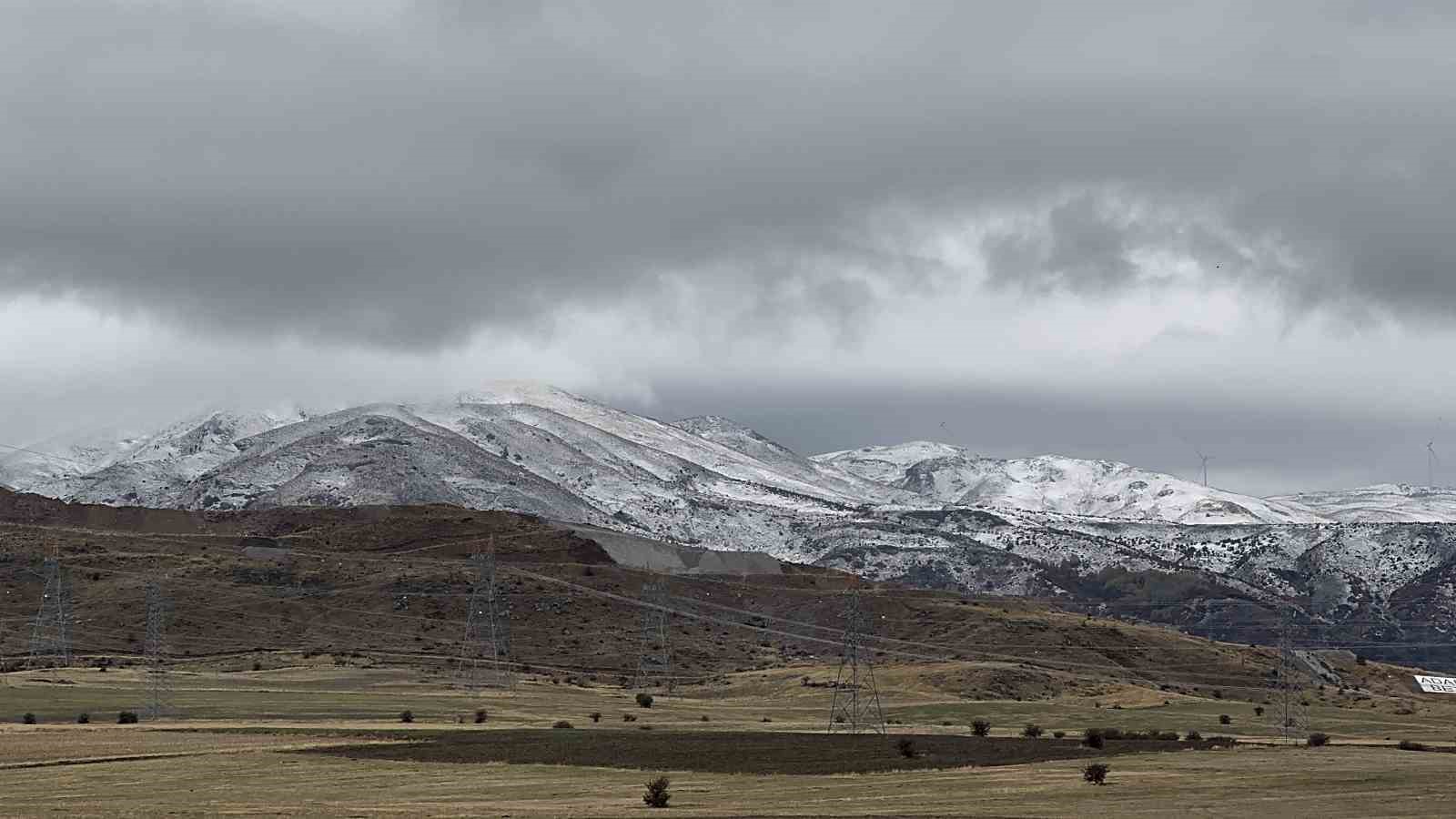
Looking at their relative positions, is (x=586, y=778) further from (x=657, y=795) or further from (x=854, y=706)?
(x=854, y=706)

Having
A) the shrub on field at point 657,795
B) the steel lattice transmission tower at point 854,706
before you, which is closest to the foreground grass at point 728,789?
the shrub on field at point 657,795

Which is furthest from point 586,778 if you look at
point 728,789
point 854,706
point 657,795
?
point 854,706

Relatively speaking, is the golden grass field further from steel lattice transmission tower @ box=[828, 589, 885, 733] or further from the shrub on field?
steel lattice transmission tower @ box=[828, 589, 885, 733]

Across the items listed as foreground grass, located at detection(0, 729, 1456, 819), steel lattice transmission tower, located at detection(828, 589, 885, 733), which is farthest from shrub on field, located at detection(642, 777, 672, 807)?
steel lattice transmission tower, located at detection(828, 589, 885, 733)

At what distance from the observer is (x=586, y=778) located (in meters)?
96.6

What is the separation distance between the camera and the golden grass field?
80062mm

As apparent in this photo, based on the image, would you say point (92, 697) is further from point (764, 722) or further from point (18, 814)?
point (18, 814)

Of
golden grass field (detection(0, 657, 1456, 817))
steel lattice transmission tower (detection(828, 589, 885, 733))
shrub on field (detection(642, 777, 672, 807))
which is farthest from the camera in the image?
steel lattice transmission tower (detection(828, 589, 885, 733))

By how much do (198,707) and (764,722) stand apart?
45383mm

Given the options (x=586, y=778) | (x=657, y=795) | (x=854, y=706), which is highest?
(x=854, y=706)

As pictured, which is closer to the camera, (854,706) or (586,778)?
(586,778)

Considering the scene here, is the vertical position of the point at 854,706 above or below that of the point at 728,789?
above

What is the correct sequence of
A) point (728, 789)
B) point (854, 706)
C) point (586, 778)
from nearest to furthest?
point (728, 789) → point (586, 778) → point (854, 706)

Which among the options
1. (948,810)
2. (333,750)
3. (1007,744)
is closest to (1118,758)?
(1007,744)
